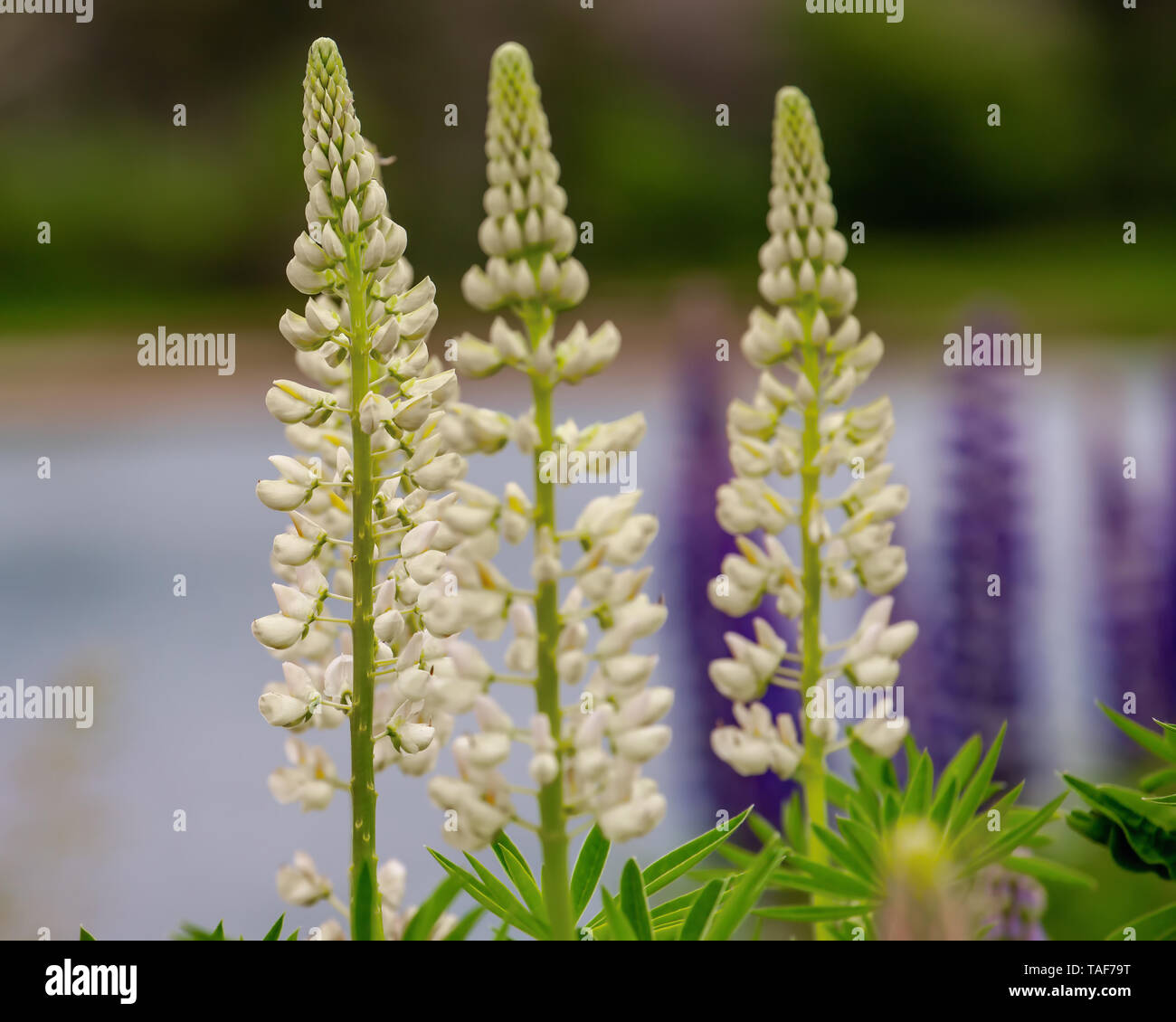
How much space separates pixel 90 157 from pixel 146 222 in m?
0.14

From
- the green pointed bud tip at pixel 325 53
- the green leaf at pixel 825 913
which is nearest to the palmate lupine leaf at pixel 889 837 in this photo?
the green leaf at pixel 825 913

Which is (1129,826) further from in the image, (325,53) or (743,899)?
(325,53)

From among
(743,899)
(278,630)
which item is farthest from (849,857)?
(278,630)

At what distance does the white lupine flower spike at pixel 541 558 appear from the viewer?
0.50m

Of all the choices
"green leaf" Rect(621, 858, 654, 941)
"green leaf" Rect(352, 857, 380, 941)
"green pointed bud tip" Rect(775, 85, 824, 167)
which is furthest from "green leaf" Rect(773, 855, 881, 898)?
"green pointed bud tip" Rect(775, 85, 824, 167)

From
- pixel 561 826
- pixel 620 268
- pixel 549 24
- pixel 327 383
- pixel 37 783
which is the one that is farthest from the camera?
pixel 549 24

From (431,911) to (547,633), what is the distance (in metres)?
0.25

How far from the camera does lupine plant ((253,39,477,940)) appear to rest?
578mm

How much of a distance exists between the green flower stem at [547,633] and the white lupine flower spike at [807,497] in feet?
0.47

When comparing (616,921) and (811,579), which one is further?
(811,579)

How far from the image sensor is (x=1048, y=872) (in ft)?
2.48
